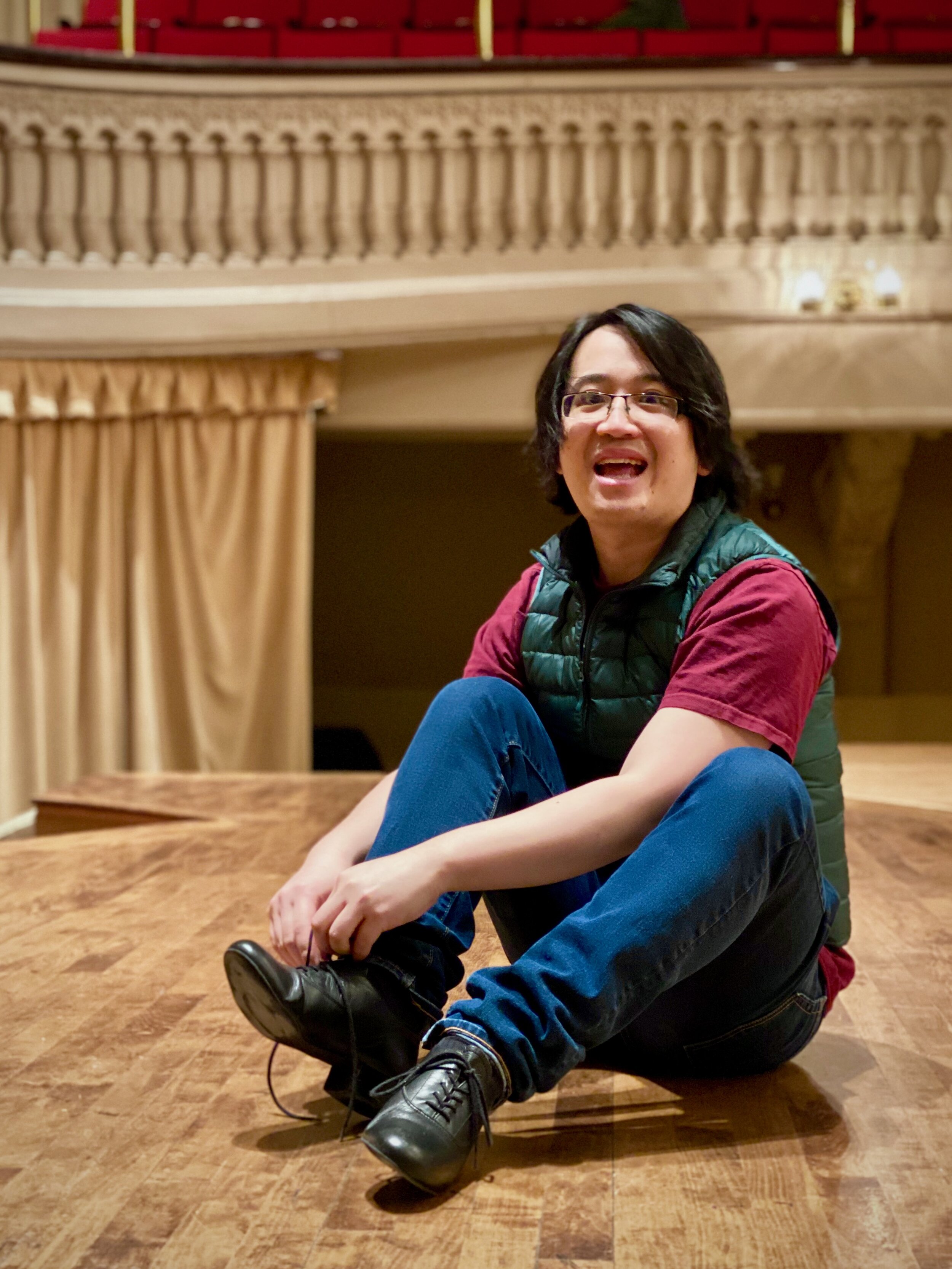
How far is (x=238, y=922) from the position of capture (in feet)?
5.07

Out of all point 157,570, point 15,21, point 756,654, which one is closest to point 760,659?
point 756,654

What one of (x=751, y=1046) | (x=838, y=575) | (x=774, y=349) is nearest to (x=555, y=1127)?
(x=751, y=1046)

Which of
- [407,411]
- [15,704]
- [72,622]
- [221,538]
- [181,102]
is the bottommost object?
[15,704]

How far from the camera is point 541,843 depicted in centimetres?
84

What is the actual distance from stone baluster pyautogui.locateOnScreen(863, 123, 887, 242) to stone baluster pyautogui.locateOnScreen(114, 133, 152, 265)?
1.71m

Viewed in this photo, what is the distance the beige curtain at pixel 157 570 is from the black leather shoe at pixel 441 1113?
2.66 m

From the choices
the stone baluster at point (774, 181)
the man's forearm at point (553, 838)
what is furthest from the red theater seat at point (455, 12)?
the man's forearm at point (553, 838)

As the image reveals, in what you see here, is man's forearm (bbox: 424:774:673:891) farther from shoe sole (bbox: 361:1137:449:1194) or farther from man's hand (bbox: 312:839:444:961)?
shoe sole (bbox: 361:1137:449:1194)

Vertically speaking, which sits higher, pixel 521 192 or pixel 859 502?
pixel 521 192

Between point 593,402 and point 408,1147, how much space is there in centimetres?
55

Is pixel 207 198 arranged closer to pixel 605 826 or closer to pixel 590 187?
pixel 590 187

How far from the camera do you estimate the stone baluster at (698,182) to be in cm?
314

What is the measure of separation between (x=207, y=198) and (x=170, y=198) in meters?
0.09

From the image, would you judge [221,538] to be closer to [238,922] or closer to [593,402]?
[238,922]
